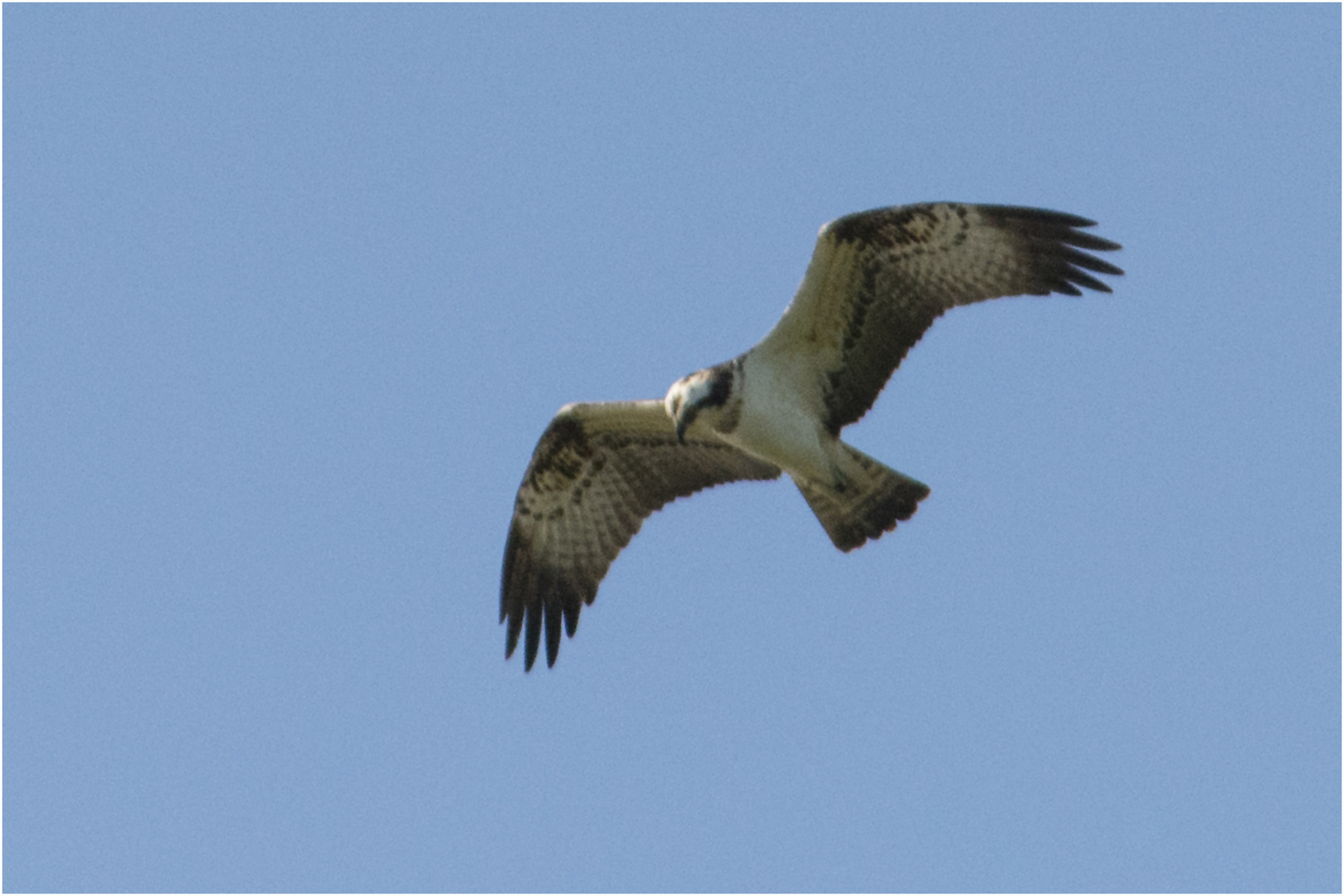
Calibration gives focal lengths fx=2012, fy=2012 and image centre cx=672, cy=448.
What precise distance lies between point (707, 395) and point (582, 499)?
1.45m

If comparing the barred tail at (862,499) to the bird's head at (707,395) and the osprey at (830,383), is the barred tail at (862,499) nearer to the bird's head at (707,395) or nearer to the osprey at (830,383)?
the osprey at (830,383)

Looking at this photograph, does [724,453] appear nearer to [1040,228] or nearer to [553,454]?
[553,454]

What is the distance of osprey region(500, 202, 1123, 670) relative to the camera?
904 centimetres

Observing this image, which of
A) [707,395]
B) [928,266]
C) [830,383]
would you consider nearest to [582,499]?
[707,395]

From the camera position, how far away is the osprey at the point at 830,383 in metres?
9.04

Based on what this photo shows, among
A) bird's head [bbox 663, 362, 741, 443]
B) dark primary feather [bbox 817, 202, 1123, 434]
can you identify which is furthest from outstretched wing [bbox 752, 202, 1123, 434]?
bird's head [bbox 663, 362, 741, 443]

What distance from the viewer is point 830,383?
9.45m

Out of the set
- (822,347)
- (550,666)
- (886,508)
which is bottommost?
(550,666)

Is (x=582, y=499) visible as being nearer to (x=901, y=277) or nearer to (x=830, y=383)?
(x=830, y=383)

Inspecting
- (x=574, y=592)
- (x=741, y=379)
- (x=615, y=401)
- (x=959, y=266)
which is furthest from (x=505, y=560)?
(x=959, y=266)

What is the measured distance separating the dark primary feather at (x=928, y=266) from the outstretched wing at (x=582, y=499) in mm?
1071

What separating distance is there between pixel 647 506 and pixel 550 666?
97cm

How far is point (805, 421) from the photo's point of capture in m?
9.37

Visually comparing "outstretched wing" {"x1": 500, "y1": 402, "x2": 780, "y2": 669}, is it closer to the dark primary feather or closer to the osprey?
the osprey
